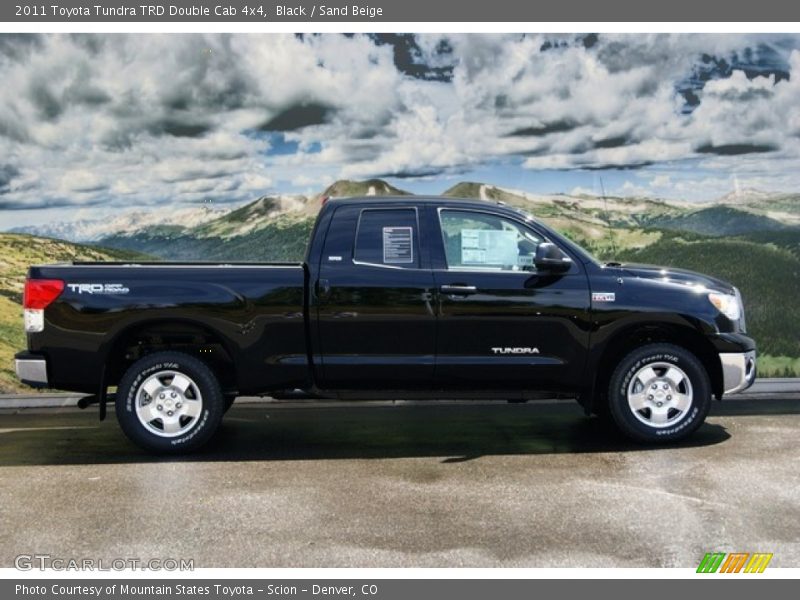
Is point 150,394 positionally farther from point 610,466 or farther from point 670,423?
point 670,423

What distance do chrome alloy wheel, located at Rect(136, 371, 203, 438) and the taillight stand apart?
89 cm

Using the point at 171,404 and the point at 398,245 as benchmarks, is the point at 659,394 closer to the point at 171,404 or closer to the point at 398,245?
the point at 398,245

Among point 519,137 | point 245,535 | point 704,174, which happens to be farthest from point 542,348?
point 704,174

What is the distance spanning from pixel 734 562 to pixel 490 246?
3.05 m

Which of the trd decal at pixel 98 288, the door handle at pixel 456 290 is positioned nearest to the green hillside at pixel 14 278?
the trd decal at pixel 98 288

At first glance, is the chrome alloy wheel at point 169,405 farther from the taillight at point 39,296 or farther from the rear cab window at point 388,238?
the rear cab window at point 388,238

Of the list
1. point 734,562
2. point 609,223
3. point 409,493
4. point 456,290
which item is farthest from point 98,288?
point 609,223

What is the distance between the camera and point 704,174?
10.1m

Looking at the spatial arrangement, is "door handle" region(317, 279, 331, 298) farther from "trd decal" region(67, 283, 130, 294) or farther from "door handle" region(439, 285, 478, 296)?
"trd decal" region(67, 283, 130, 294)

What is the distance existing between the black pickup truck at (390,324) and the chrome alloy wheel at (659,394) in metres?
0.01

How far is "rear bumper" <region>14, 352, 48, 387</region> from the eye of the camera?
21.1 ft

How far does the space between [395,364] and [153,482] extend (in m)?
1.88

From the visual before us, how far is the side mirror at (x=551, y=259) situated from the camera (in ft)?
20.8

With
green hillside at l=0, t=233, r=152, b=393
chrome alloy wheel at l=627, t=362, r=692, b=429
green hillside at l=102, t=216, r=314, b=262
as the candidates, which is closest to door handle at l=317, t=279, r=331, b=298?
chrome alloy wheel at l=627, t=362, r=692, b=429
